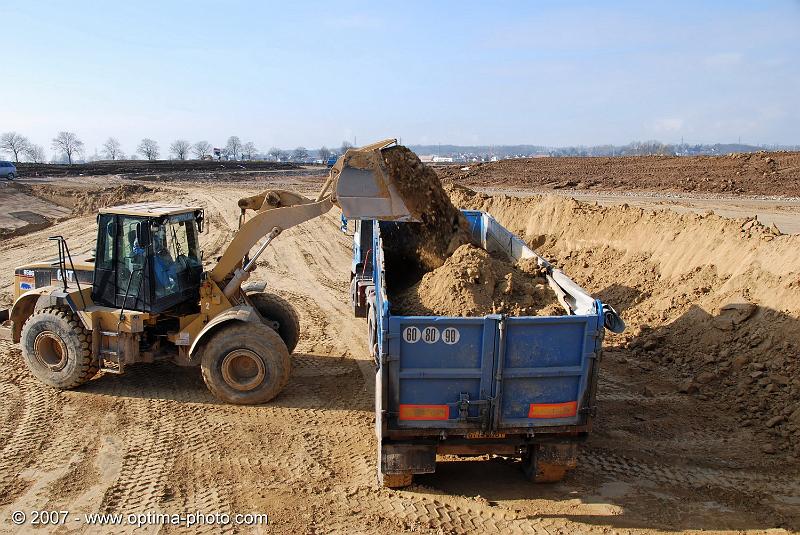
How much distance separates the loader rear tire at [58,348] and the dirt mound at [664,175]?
22.2 m

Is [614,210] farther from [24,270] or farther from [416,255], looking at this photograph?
[24,270]

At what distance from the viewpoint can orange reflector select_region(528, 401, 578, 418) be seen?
541cm

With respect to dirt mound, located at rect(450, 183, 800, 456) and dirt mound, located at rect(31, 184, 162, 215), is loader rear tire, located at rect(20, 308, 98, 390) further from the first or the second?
dirt mound, located at rect(31, 184, 162, 215)

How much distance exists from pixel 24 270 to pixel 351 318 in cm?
527

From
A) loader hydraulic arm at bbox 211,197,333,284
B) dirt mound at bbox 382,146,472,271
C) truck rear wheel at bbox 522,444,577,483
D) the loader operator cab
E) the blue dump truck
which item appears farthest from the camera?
dirt mound at bbox 382,146,472,271

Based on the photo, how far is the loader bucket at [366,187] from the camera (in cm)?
771

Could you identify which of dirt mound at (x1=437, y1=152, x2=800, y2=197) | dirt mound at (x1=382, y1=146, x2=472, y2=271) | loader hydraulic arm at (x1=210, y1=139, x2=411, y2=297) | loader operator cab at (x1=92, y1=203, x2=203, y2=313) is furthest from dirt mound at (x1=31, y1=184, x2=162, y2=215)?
dirt mound at (x1=382, y1=146, x2=472, y2=271)

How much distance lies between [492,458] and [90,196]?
2869 centimetres

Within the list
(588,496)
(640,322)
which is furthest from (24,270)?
(640,322)

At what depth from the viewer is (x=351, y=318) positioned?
11273 millimetres

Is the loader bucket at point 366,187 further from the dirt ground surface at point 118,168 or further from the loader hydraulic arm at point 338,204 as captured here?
the dirt ground surface at point 118,168

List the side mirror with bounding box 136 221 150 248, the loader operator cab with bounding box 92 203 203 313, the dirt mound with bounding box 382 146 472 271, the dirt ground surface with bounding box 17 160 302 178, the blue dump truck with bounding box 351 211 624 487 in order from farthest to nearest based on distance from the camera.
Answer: the dirt ground surface with bounding box 17 160 302 178
the dirt mound with bounding box 382 146 472 271
the loader operator cab with bounding box 92 203 203 313
the side mirror with bounding box 136 221 150 248
the blue dump truck with bounding box 351 211 624 487

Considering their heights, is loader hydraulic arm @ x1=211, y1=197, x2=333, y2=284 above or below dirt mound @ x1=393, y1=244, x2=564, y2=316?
above

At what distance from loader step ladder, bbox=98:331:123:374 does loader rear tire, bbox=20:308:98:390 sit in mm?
89
